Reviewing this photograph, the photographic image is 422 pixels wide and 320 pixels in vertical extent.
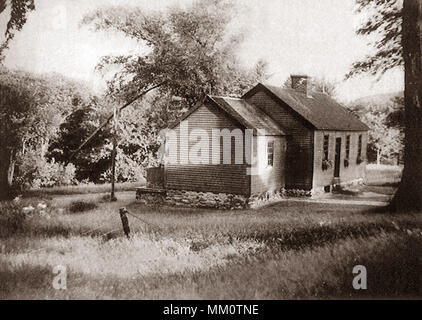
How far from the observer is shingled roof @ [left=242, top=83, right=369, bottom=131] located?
61.6ft

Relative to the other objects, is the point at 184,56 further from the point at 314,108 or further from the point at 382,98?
the point at 382,98

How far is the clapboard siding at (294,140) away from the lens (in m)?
18.2

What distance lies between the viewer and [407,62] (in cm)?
769

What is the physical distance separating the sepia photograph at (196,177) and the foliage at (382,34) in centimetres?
3

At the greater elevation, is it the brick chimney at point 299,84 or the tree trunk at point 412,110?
the brick chimney at point 299,84

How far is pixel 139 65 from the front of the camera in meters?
15.6

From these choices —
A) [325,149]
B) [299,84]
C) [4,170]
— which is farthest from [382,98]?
[299,84]

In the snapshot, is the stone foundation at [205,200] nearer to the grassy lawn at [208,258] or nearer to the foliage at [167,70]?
the foliage at [167,70]

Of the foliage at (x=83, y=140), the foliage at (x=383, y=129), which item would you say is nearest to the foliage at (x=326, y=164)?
the foliage at (x=383, y=129)

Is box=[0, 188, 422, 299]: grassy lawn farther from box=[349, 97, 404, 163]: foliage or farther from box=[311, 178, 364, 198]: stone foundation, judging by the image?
box=[311, 178, 364, 198]: stone foundation

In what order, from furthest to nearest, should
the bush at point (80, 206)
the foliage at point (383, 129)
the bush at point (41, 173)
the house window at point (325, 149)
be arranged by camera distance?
the house window at point (325, 149) < the foliage at point (383, 129) < the bush at point (80, 206) < the bush at point (41, 173)

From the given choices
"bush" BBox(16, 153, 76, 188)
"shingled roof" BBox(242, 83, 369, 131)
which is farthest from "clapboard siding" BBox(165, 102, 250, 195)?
"bush" BBox(16, 153, 76, 188)

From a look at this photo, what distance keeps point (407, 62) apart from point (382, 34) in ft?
2.46

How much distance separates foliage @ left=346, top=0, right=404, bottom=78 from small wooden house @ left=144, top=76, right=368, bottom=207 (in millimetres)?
6712
